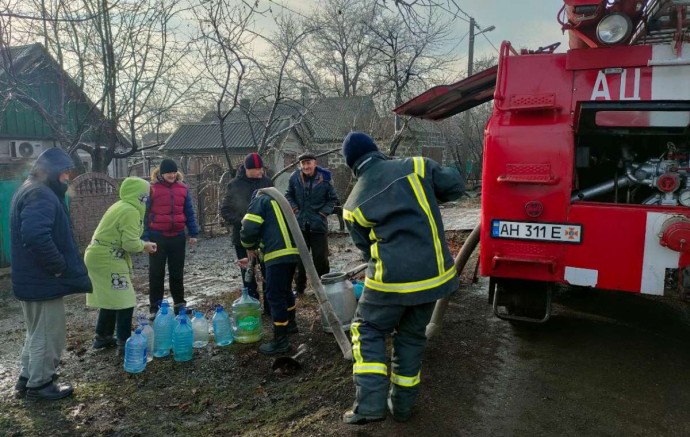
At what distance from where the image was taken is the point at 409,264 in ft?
9.42

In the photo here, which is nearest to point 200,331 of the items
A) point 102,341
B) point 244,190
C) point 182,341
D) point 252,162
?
point 182,341

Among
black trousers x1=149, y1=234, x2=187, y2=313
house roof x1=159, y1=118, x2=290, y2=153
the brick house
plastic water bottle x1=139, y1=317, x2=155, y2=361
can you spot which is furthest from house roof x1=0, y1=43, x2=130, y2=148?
house roof x1=159, y1=118, x2=290, y2=153

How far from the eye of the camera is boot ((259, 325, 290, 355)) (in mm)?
4387

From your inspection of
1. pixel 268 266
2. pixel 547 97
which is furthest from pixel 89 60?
pixel 547 97

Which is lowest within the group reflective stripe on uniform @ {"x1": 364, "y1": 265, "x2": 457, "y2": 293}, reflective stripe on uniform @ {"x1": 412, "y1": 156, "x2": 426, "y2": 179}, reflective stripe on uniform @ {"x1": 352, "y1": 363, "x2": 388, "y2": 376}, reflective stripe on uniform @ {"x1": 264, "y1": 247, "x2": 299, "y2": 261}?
reflective stripe on uniform @ {"x1": 352, "y1": 363, "x2": 388, "y2": 376}

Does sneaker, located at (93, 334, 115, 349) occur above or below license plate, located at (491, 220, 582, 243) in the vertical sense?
below

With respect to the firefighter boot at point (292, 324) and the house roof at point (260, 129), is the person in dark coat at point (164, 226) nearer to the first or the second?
the firefighter boot at point (292, 324)

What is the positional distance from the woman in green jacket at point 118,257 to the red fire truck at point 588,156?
3.02 m

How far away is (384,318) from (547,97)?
1900 mm

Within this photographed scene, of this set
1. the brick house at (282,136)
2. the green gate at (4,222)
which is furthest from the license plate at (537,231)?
the brick house at (282,136)

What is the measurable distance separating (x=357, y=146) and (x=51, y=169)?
2.30m

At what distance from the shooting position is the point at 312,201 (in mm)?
5766

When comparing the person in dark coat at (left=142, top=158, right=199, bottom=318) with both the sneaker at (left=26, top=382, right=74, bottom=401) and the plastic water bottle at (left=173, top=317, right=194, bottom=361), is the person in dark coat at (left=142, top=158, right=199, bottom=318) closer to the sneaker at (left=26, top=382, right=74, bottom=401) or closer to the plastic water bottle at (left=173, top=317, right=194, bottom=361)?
the plastic water bottle at (left=173, top=317, right=194, bottom=361)

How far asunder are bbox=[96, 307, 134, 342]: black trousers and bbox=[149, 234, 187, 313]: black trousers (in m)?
0.90
